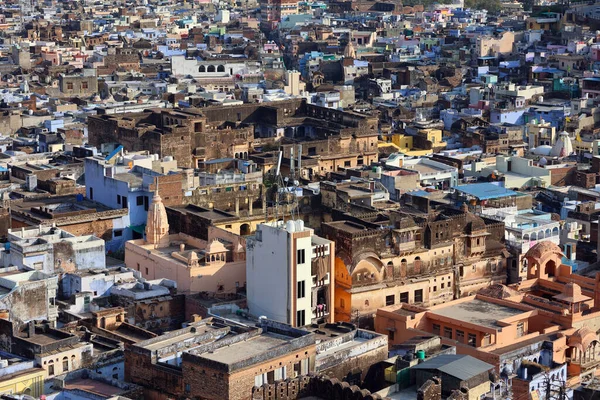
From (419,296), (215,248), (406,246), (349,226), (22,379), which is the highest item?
(349,226)

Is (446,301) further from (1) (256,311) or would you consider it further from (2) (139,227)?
(2) (139,227)

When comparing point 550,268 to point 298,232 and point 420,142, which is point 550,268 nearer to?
point 298,232

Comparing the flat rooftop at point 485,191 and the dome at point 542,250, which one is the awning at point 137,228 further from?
the dome at point 542,250

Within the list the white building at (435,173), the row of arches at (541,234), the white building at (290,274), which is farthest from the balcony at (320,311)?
the white building at (435,173)

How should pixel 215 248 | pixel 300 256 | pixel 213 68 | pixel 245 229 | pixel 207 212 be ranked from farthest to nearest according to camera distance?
pixel 213 68, pixel 207 212, pixel 245 229, pixel 215 248, pixel 300 256

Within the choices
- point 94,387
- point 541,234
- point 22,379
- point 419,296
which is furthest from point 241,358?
point 541,234

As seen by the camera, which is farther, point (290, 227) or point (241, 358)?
point (290, 227)

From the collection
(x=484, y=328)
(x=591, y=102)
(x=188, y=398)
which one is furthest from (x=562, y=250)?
(x=591, y=102)

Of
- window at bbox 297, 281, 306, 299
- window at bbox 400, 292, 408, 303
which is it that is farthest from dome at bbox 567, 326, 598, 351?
window at bbox 297, 281, 306, 299
